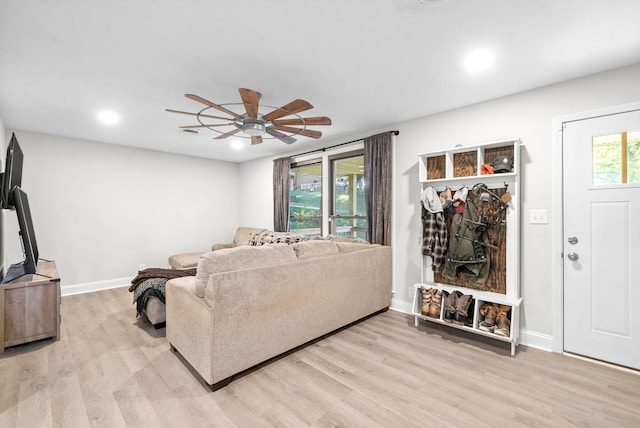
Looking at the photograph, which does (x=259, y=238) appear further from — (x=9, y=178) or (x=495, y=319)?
(x=495, y=319)

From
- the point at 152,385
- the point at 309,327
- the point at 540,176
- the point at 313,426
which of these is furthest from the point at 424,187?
the point at 152,385

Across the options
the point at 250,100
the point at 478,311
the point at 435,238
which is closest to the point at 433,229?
the point at 435,238

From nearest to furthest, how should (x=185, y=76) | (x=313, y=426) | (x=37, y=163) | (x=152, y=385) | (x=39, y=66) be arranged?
(x=313, y=426), (x=152, y=385), (x=39, y=66), (x=185, y=76), (x=37, y=163)

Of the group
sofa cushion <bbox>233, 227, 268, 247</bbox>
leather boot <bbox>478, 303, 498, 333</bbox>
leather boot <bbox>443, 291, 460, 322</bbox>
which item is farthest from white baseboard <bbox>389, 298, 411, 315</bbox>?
sofa cushion <bbox>233, 227, 268, 247</bbox>

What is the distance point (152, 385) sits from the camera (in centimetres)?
215

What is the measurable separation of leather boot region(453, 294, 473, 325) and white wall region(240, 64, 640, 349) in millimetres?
500

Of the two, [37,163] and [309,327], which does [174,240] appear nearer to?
[37,163]

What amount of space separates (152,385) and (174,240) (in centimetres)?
390

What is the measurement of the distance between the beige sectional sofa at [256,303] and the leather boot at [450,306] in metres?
0.94

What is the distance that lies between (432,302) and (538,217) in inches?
52.2

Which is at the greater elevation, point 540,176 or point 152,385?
point 540,176

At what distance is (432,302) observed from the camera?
316cm

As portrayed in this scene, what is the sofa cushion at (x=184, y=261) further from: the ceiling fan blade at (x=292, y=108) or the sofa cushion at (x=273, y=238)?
the ceiling fan blade at (x=292, y=108)

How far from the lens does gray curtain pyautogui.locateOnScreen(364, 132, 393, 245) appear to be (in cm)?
384
